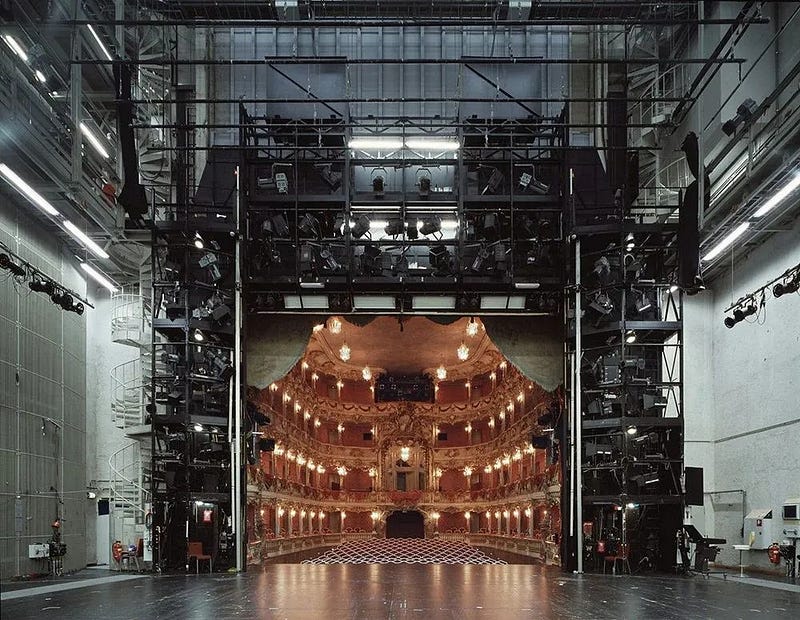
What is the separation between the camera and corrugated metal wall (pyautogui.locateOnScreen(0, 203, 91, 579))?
2423 centimetres

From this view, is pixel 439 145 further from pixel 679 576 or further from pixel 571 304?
pixel 679 576

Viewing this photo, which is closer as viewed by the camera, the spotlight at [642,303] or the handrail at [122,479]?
the spotlight at [642,303]

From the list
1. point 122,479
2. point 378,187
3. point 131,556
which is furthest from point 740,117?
point 122,479

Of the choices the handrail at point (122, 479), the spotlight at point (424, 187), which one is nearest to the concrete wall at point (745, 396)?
the spotlight at point (424, 187)

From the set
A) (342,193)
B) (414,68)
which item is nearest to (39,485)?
(342,193)

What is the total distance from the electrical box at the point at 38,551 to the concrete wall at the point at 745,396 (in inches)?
728

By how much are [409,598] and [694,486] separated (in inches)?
449

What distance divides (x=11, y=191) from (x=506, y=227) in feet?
42.1

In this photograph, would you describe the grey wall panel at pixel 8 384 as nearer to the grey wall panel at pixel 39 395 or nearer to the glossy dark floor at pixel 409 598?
the grey wall panel at pixel 39 395

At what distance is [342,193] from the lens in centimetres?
2673

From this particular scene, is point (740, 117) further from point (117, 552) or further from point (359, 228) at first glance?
point (117, 552)

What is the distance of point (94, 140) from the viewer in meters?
28.0

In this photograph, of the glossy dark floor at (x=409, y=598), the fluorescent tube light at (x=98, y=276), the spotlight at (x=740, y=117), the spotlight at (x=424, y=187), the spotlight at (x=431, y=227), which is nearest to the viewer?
the glossy dark floor at (x=409, y=598)

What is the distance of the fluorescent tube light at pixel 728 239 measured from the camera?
22812 millimetres
